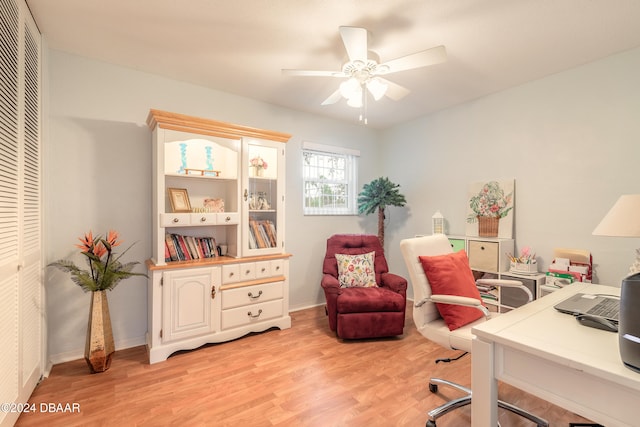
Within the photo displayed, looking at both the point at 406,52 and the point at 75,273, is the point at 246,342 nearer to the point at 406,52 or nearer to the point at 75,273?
the point at 75,273

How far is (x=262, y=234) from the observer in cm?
310

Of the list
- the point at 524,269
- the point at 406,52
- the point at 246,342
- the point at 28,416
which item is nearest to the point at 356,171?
the point at 406,52

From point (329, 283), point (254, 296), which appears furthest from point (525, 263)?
point (254, 296)

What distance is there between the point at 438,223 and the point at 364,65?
2278mm

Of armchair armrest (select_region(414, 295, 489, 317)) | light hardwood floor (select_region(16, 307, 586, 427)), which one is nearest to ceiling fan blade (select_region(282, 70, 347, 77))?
armchair armrest (select_region(414, 295, 489, 317))

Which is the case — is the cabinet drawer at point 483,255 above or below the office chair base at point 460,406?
above

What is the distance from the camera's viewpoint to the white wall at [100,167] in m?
2.42

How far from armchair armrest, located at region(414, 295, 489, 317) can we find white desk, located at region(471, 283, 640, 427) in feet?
0.92

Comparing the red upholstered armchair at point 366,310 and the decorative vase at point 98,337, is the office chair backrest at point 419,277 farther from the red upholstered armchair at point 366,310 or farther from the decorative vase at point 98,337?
the decorative vase at point 98,337

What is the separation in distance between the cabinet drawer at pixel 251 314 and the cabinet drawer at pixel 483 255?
83.5 inches

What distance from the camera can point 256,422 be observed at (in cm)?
175

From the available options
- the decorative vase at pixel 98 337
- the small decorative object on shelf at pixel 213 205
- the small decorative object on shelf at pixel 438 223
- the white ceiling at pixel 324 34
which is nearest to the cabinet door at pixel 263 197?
the small decorative object on shelf at pixel 213 205

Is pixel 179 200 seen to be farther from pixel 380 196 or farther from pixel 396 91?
pixel 380 196

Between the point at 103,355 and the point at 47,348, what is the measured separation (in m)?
0.52
